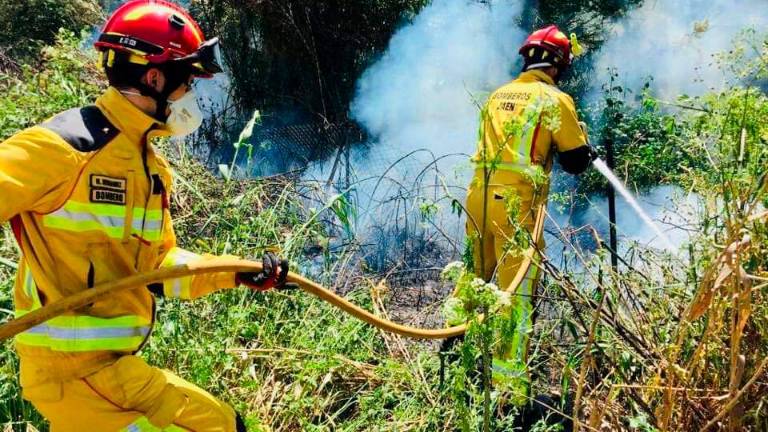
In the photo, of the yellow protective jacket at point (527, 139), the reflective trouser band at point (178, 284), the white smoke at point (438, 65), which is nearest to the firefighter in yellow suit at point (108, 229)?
the reflective trouser band at point (178, 284)

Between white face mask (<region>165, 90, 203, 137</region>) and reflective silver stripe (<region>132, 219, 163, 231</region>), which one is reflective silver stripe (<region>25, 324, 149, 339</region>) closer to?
reflective silver stripe (<region>132, 219, 163, 231</region>)

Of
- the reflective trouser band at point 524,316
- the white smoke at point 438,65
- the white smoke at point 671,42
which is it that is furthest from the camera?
the white smoke at point 438,65

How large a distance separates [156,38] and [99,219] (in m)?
0.70

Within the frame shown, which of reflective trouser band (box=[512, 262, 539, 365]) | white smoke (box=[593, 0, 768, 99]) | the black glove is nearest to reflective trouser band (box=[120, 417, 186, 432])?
the black glove

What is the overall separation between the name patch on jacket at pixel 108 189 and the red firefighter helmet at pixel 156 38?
474mm

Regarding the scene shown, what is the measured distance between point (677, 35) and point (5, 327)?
8.93m

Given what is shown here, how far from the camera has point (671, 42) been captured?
8633 mm

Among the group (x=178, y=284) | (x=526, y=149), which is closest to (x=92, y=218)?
(x=178, y=284)

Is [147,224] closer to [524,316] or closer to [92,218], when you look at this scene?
[92,218]

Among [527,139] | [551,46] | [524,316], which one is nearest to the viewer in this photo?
[524,316]

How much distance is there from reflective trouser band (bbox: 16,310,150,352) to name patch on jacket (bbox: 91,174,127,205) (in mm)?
386

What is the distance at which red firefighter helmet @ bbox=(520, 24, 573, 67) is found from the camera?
415 centimetres

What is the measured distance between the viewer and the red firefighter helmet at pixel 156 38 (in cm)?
231

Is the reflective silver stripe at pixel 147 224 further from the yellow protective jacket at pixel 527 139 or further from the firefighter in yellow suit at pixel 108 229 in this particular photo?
the yellow protective jacket at pixel 527 139
